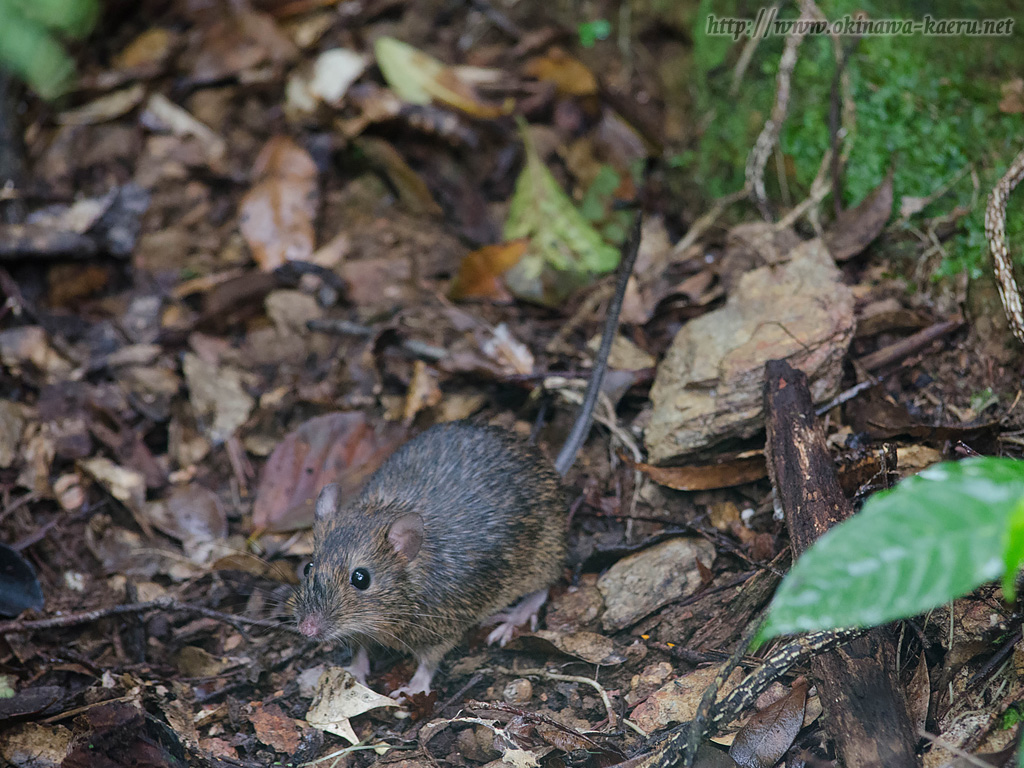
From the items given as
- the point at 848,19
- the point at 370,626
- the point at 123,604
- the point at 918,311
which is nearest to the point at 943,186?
the point at 918,311

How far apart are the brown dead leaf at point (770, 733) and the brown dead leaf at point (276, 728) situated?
6.13ft

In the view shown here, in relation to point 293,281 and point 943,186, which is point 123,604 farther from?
point 943,186

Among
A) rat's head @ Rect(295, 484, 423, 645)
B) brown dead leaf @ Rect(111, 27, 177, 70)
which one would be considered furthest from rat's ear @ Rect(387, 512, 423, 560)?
brown dead leaf @ Rect(111, 27, 177, 70)


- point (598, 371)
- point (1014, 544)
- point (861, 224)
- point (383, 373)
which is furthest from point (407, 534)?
point (861, 224)

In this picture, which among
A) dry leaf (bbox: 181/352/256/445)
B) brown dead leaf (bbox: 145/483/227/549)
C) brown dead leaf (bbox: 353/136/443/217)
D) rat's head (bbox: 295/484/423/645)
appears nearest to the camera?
rat's head (bbox: 295/484/423/645)

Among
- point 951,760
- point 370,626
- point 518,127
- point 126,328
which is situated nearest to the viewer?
point 951,760

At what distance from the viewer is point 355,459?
197 inches

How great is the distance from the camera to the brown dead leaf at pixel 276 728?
3688 mm

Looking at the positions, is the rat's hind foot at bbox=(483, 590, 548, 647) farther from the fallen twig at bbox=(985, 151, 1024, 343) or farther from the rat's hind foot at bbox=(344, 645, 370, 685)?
the fallen twig at bbox=(985, 151, 1024, 343)

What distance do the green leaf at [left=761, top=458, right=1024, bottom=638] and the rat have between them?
2.39 metres

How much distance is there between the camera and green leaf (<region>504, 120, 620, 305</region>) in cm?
565

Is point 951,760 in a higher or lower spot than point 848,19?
lower

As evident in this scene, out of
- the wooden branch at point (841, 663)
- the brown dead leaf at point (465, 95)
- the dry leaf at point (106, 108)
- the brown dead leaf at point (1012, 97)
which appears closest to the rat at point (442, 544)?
the wooden branch at point (841, 663)

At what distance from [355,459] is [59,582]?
5.46 feet
